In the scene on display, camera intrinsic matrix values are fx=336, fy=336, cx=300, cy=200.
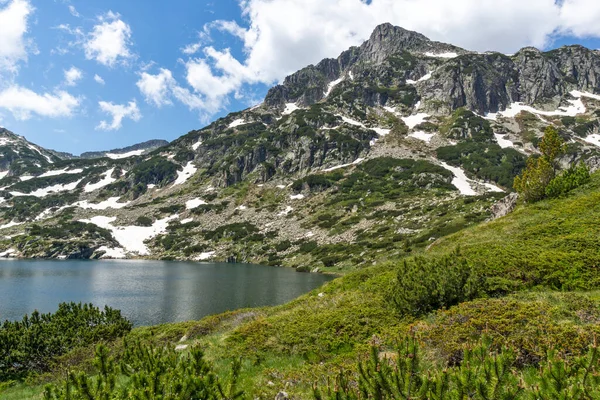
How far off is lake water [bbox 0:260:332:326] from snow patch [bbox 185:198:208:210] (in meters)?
98.3

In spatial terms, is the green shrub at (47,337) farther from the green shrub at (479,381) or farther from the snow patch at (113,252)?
the snow patch at (113,252)

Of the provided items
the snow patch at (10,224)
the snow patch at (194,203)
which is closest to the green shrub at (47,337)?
the snow patch at (194,203)

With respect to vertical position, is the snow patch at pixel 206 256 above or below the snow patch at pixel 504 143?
below

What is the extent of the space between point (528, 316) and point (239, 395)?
8563 millimetres

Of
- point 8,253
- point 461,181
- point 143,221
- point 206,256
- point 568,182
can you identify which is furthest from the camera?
point 143,221

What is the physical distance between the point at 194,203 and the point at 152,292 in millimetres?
131846

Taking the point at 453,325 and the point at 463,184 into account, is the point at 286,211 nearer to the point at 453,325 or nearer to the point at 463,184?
the point at 463,184

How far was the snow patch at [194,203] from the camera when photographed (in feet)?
599

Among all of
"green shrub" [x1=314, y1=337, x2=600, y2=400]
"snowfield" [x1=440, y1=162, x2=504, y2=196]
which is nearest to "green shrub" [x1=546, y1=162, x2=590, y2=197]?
"green shrub" [x1=314, y1=337, x2=600, y2=400]

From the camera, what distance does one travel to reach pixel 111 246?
147 meters

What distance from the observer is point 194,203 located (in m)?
187

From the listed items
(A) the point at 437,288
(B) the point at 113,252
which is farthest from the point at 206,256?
(A) the point at 437,288

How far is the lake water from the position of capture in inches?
1828

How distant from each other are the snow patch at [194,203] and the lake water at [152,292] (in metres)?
98.3
